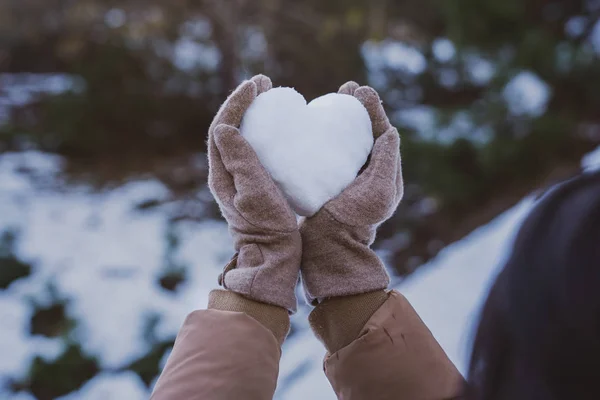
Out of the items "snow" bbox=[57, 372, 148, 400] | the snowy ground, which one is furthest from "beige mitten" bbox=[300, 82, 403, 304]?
"snow" bbox=[57, 372, 148, 400]

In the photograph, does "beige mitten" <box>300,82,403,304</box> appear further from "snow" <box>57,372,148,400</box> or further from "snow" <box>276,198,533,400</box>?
"snow" <box>57,372,148,400</box>

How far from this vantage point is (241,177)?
683mm

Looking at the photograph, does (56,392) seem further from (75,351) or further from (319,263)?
(319,263)

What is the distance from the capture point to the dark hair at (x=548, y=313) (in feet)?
1.10

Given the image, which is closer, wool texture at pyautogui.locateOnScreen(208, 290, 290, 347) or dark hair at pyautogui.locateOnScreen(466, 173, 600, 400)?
dark hair at pyautogui.locateOnScreen(466, 173, 600, 400)

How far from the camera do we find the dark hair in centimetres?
34

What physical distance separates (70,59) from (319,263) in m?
3.25

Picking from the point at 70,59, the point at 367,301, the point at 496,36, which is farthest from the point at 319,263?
the point at 70,59

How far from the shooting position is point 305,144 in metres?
0.72

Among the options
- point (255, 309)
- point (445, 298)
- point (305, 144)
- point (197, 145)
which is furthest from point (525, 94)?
point (197, 145)

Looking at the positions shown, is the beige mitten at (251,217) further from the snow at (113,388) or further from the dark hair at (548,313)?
the snow at (113,388)

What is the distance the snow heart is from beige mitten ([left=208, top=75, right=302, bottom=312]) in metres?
0.02

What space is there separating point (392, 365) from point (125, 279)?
Result: 5.90 ft

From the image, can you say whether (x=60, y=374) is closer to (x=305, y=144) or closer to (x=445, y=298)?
(x=445, y=298)
